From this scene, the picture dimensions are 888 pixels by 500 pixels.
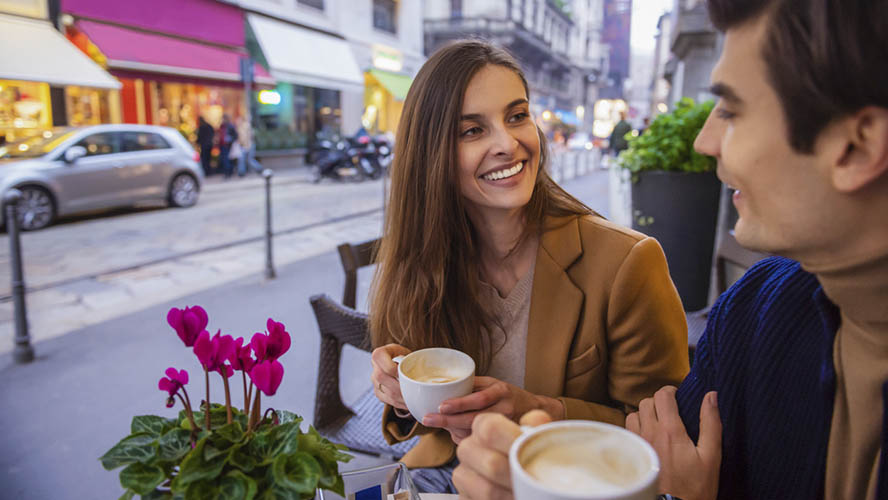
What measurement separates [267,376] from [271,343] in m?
0.07

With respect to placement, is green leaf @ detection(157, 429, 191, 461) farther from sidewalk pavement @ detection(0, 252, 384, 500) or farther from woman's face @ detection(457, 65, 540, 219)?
sidewalk pavement @ detection(0, 252, 384, 500)

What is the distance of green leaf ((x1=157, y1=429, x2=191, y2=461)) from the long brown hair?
85 centimetres

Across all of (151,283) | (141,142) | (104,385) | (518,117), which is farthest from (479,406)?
(141,142)

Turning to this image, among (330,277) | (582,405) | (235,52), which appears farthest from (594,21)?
(582,405)

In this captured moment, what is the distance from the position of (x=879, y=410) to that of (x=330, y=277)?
5.23m

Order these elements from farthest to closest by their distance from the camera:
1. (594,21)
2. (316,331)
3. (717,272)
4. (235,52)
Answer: (594,21)
(235,52)
(316,331)
(717,272)

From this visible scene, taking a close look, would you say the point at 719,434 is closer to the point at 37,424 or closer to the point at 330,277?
the point at 37,424

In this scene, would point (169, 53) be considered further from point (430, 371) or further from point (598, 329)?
point (430, 371)

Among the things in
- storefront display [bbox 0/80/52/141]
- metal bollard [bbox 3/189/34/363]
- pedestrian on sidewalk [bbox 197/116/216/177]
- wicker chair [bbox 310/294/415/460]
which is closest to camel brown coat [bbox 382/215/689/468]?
wicker chair [bbox 310/294/415/460]

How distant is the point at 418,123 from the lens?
66.9 inches

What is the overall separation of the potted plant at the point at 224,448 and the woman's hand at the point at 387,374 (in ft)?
1.48

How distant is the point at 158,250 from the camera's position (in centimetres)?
686

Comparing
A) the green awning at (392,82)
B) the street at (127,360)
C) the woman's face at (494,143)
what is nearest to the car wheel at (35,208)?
the street at (127,360)

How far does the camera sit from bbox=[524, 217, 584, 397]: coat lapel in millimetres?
1568
